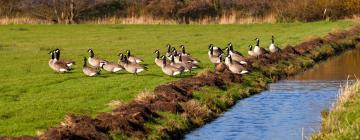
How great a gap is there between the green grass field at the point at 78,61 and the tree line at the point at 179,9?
1375 cm

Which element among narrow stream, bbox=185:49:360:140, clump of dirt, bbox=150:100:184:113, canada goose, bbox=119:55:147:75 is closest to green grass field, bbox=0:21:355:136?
canada goose, bbox=119:55:147:75

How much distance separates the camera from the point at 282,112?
25938mm

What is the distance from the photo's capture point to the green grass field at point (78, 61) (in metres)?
22.6

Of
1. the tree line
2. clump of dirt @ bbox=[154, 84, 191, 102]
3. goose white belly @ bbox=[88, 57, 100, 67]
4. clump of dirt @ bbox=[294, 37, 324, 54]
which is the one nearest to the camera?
clump of dirt @ bbox=[154, 84, 191, 102]

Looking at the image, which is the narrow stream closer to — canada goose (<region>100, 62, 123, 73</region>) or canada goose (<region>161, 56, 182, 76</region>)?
canada goose (<region>161, 56, 182, 76</region>)

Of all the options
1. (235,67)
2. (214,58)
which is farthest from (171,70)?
(214,58)

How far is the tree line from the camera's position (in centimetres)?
9369

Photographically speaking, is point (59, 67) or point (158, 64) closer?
point (59, 67)

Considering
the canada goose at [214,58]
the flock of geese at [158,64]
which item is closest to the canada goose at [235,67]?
the flock of geese at [158,64]

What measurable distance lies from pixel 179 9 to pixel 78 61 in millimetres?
63058

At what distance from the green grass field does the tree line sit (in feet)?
45.1

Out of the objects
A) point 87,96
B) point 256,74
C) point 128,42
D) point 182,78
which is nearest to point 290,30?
point 128,42

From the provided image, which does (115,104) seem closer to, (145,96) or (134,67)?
(145,96)

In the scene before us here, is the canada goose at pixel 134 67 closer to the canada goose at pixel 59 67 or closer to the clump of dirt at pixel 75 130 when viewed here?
the canada goose at pixel 59 67
